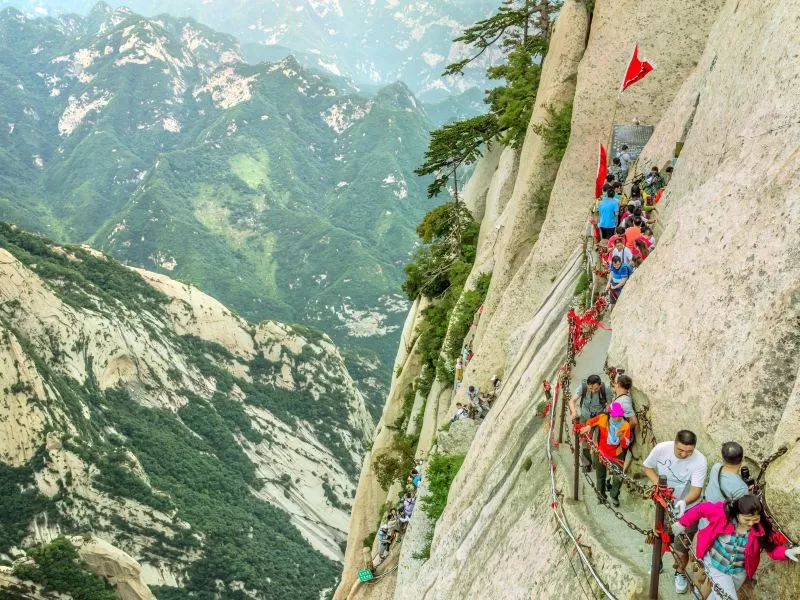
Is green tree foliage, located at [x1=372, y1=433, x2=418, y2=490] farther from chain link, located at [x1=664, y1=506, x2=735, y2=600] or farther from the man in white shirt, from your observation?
chain link, located at [x1=664, y1=506, x2=735, y2=600]

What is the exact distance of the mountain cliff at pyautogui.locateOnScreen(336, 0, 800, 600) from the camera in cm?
905

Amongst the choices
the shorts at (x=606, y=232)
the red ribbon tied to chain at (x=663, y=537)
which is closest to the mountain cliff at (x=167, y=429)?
the shorts at (x=606, y=232)

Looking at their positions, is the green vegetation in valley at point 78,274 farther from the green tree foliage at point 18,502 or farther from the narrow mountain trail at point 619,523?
the narrow mountain trail at point 619,523

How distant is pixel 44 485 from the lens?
8819cm

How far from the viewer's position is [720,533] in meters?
7.53

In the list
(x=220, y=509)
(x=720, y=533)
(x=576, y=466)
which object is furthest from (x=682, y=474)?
(x=220, y=509)

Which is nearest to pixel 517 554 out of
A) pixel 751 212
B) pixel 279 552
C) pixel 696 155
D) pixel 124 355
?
pixel 751 212

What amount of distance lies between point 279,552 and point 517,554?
363ft

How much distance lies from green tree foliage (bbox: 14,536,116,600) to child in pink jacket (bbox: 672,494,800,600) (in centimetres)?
7408

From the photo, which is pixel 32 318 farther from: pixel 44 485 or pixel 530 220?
pixel 530 220

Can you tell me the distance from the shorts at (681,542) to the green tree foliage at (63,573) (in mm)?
73250

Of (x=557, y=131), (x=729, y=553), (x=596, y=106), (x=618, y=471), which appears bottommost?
(x=729, y=553)

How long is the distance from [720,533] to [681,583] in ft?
4.14

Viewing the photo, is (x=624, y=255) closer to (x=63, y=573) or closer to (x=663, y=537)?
(x=663, y=537)
